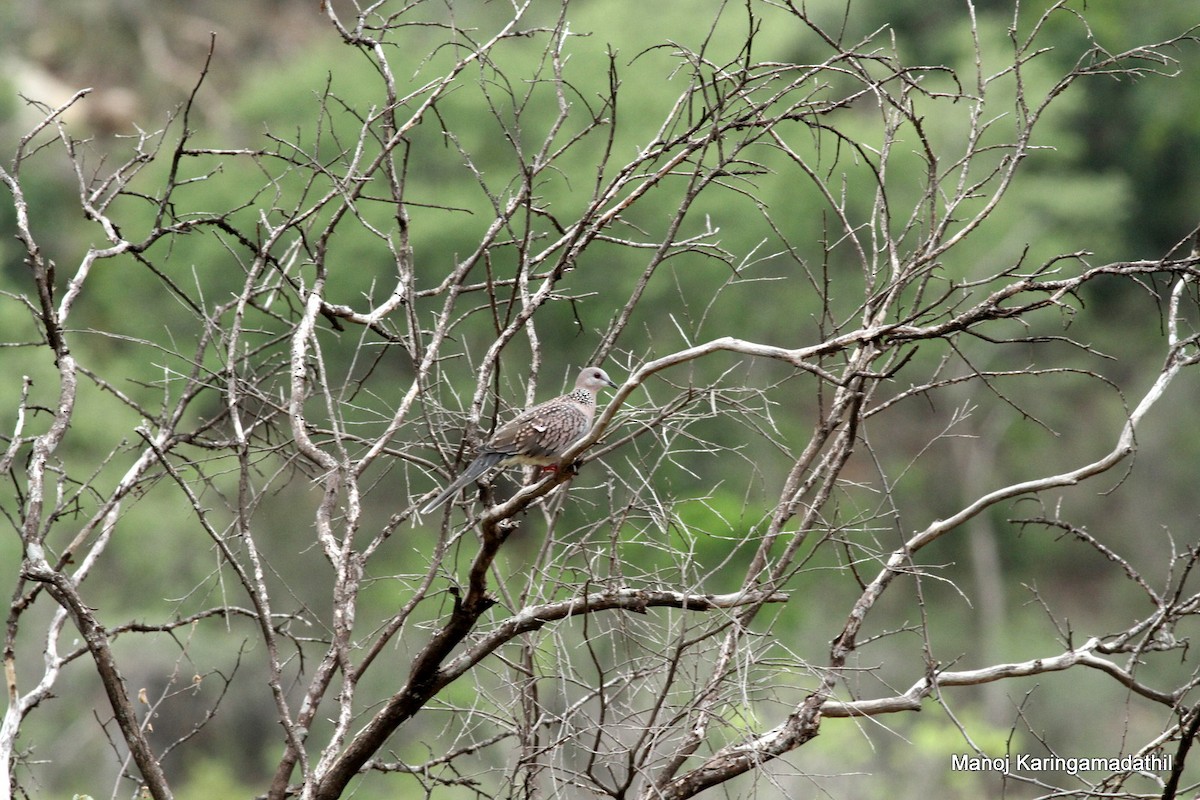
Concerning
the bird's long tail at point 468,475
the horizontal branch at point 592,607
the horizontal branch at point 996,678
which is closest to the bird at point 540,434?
the bird's long tail at point 468,475

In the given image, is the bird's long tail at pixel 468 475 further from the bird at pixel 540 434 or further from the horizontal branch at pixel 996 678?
the horizontal branch at pixel 996 678

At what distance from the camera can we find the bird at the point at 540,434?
164 inches

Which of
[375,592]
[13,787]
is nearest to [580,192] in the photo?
[375,592]

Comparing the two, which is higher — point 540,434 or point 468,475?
point 540,434

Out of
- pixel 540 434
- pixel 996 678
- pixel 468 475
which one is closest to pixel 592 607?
pixel 468 475

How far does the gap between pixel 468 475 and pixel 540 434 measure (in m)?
0.79

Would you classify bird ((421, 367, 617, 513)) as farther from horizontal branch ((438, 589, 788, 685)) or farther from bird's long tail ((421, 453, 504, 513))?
horizontal branch ((438, 589, 788, 685))

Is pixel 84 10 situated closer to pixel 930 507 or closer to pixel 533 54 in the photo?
pixel 533 54

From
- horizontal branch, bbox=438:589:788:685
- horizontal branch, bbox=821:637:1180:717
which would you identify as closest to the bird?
horizontal branch, bbox=438:589:788:685

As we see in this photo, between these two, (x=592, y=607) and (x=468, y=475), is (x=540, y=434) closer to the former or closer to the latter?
(x=468, y=475)

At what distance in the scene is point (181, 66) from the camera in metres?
27.5

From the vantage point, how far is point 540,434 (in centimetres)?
489

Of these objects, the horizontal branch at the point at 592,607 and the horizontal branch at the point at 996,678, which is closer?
the horizontal branch at the point at 592,607

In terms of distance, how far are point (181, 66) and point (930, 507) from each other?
57.4 ft
